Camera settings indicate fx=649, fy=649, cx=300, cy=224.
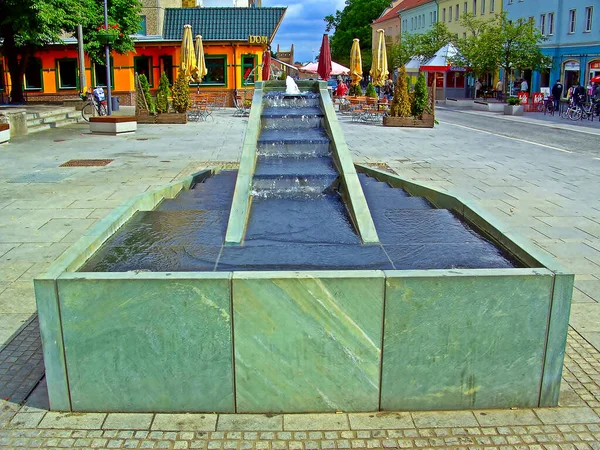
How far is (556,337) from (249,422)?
1.95 m

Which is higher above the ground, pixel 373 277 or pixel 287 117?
pixel 287 117

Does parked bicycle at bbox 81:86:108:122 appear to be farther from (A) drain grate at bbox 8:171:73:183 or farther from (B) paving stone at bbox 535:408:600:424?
(B) paving stone at bbox 535:408:600:424

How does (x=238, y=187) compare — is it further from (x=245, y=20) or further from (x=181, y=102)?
(x=245, y=20)

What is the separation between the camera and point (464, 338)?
396 centimetres

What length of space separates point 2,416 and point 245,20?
34.3 m

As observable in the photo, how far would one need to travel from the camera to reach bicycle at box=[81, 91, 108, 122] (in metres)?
24.6

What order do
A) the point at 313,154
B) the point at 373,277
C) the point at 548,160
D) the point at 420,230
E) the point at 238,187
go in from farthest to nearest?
the point at 548,160
the point at 313,154
the point at 238,187
the point at 420,230
the point at 373,277

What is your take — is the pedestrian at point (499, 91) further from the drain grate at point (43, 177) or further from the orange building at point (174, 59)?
the drain grate at point (43, 177)

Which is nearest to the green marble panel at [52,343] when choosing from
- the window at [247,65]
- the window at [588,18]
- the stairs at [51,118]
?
the stairs at [51,118]

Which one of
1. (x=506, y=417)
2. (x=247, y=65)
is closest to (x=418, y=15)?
(x=247, y=65)

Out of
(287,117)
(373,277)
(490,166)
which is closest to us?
(373,277)

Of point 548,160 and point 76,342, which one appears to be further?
point 548,160

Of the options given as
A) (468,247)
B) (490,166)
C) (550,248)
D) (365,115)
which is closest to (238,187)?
(468,247)

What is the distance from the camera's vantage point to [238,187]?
6.62 metres
